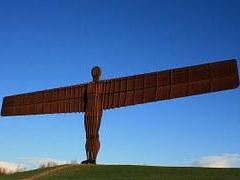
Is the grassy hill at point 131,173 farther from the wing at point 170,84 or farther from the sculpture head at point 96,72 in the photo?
the sculpture head at point 96,72

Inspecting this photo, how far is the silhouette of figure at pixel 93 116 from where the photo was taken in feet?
78.5

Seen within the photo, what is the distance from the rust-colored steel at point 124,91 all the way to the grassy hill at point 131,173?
1785 millimetres

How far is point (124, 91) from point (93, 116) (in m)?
1.83

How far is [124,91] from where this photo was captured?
80.0 feet

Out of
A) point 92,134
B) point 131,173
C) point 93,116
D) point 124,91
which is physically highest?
point 124,91

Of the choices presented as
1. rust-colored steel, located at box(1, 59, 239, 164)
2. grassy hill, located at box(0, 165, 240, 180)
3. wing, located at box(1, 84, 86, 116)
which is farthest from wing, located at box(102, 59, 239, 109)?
grassy hill, located at box(0, 165, 240, 180)

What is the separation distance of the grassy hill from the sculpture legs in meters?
1.04

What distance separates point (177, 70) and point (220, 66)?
195 centimetres

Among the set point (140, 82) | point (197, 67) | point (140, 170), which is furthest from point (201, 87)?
point (140, 170)

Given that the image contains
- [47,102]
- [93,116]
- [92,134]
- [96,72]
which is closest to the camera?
[92,134]

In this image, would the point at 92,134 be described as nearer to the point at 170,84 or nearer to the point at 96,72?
the point at 96,72

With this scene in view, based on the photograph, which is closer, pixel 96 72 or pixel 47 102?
pixel 96 72

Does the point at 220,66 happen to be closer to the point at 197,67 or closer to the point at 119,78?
the point at 197,67

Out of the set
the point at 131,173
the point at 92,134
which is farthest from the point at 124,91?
the point at 131,173
